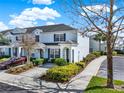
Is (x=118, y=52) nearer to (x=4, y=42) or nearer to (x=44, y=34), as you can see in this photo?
(x=44, y=34)

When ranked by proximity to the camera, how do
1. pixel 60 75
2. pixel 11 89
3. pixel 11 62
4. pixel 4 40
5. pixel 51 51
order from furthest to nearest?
pixel 4 40
pixel 51 51
pixel 11 62
pixel 60 75
pixel 11 89

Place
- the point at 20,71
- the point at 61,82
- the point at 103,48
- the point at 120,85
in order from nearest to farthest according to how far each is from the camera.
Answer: the point at 120,85 < the point at 61,82 < the point at 20,71 < the point at 103,48

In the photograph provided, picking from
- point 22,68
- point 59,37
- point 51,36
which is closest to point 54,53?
point 59,37

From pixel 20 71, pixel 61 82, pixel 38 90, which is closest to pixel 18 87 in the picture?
pixel 38 90

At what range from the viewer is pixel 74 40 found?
36.3 metres

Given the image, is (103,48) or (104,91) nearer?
(104,91)

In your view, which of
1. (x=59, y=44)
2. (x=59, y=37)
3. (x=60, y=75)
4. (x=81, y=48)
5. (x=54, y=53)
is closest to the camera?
(x=60, y=75)

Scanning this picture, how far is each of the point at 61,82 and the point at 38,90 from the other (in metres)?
3.48

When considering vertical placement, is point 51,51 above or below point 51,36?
below

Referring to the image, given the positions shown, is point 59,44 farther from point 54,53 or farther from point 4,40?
point 4,40

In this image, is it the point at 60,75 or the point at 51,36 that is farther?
the point at 51,36

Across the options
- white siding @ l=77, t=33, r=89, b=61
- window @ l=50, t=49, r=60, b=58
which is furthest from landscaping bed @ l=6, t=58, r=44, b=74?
white siding @ l=77, t=33, r=89, b=61

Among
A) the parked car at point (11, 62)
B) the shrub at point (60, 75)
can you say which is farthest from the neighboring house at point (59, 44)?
the shrub at point (60, 75)

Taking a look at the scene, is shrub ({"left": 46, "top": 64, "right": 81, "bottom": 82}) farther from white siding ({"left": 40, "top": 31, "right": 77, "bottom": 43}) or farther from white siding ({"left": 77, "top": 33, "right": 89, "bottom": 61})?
white siding ({"left": 77, "top": 33, "right": 89, "bottom": 61})
